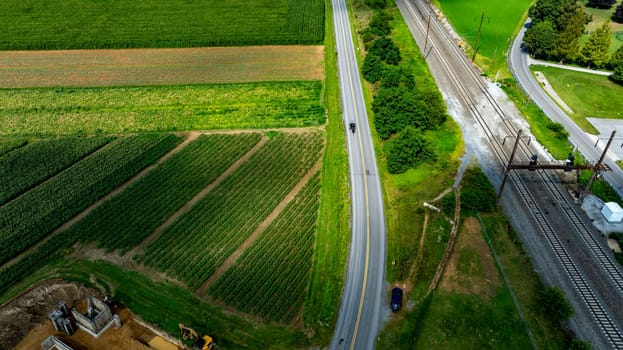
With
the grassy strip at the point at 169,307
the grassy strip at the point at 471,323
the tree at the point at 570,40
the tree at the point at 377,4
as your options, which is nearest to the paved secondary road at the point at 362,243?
the grassy strip at the point at 169,307

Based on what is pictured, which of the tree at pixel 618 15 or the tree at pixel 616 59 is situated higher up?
the tree at pixel 618 15

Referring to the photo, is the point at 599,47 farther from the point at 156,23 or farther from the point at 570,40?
the point at 156,23

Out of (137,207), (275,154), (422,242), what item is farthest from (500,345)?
(137,207)

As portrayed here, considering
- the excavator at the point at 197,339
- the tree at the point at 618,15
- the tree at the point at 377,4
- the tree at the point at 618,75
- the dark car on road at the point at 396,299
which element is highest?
the tree at the point at 618,15

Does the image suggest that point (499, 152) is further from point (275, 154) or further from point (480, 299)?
point (275, 154)

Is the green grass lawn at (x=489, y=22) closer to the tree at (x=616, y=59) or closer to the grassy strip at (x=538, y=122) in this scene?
the grassy strip at (x=538, y=122)

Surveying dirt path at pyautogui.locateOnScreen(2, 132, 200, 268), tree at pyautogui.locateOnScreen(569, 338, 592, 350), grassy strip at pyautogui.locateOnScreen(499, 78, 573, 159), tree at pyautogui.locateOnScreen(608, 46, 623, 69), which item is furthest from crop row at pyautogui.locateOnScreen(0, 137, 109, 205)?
tree at pyautogui.locateOnScreen(608, 46, 623, 69)
